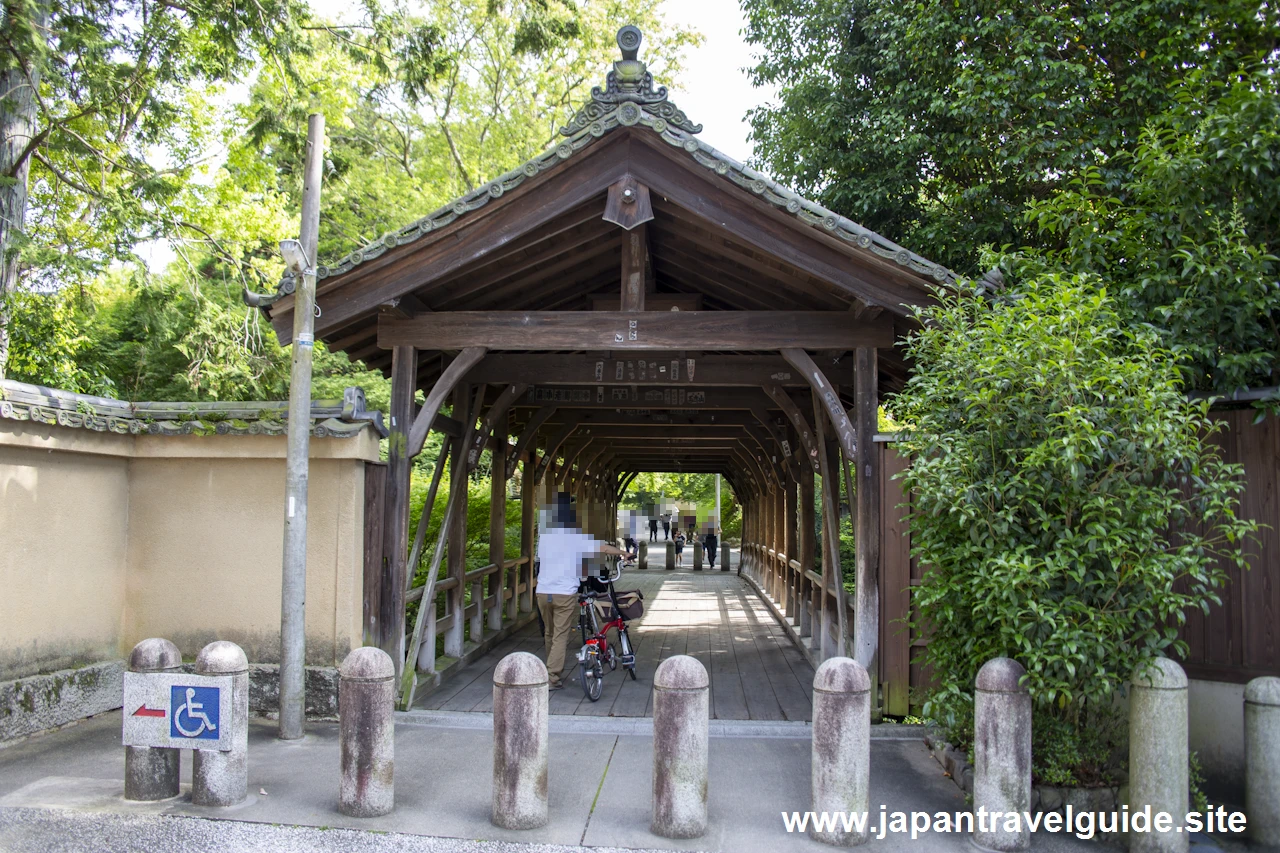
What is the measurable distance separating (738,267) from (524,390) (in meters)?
2.37

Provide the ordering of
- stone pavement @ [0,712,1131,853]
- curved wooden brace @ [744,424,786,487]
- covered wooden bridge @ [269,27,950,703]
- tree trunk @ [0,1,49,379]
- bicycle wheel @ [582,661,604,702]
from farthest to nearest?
curved wooden brace @ [744,424,786,487] → tree trunk @ [0,1,49,379] → bicycle wheel @ [582,661,604,702] → covered wooden bridge @ [269,27,950,703] → stone pavement @ [0,712,1131,853]

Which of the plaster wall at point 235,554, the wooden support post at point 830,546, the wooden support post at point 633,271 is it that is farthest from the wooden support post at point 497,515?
the wooden support post at point 830,546

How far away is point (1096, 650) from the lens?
4145mm

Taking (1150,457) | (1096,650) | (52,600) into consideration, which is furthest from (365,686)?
(1150,457)

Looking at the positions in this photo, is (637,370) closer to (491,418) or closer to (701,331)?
(701,331)

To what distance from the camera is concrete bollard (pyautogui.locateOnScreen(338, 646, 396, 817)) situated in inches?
172

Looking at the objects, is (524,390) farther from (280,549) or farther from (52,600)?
(52,600)

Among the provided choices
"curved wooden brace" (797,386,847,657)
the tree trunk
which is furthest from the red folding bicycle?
the tree trunk

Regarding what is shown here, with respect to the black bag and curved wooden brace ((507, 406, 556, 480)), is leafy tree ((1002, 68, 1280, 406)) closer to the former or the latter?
the black bag

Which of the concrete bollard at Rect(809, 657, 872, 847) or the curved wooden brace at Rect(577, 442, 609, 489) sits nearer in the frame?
the concrete bollard at Rect(809, 657, 872, 847)

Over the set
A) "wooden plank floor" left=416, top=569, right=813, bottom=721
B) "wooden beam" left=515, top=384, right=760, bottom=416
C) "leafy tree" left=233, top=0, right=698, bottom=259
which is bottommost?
"wooden plank floor" left=416, top=569, right=813, bottom=721

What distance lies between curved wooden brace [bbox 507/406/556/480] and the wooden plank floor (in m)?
1.96

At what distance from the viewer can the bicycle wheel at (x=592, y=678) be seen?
6926mm

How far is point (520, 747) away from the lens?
13.8ft
